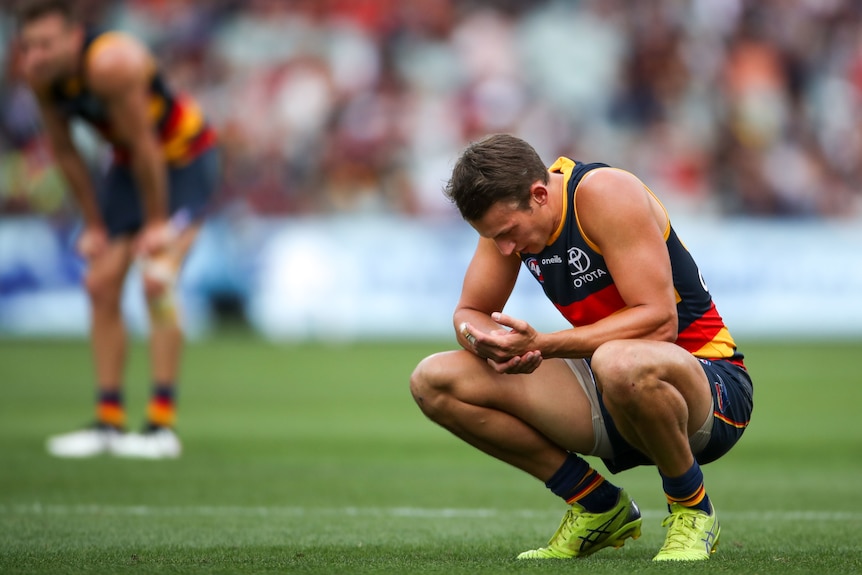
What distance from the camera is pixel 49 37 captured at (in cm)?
743

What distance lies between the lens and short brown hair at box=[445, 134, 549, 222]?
13.9 feet

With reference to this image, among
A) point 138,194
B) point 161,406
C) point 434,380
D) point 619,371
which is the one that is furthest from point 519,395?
point 138,194

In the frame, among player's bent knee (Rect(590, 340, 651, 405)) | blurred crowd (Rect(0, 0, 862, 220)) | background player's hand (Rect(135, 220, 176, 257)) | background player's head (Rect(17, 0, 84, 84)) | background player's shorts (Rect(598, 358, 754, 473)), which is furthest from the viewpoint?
blurred crowd (Rect(0, 0, 862, 220))

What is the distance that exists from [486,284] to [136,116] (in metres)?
3.65

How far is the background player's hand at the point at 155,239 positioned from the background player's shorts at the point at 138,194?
Result: 307 mm

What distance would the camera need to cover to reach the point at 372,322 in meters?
17.5

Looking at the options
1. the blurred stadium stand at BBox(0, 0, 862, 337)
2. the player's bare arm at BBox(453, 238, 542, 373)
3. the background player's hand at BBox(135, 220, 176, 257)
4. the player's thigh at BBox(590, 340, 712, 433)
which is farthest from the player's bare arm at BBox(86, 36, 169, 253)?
the blurred stadium stand at BBox(0, 0, 862, 337)

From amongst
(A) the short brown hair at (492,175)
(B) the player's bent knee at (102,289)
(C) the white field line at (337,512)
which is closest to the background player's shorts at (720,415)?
(A) the short brown hair at (492,175)

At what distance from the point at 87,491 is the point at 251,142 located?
14147mm

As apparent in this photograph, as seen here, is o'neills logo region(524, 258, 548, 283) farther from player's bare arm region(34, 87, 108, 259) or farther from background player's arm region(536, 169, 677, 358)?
player's bare arm region(34, 87, 108, 259)

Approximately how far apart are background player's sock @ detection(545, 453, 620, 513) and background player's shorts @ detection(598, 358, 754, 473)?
4.4 inches

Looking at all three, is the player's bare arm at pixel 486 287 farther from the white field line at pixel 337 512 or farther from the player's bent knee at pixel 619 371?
the white field line at pixel 337 512

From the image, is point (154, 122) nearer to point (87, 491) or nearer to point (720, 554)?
point (87, 491)

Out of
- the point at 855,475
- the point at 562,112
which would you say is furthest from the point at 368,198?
the point at 855,475
